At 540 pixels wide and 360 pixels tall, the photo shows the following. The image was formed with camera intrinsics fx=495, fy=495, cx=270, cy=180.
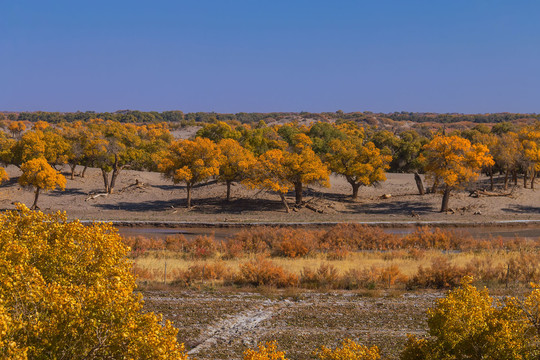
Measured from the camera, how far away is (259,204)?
174ft

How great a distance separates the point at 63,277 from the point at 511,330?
834 cm

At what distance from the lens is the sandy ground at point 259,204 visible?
151 feet

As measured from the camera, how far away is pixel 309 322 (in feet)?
58.7

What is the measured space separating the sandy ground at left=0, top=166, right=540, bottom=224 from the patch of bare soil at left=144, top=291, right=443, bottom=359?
74.4 feet

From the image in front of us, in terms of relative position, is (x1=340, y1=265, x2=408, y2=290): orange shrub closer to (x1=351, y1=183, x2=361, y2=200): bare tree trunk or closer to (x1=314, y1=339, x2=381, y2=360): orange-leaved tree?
(x1=314, y1=339, x2=381, y2=360): orange-leaved tree

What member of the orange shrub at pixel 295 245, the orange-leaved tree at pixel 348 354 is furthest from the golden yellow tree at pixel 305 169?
the orange-leaved tree at pixel 348 354

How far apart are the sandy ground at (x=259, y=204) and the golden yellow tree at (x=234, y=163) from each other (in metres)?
2.09

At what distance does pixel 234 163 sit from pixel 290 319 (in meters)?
33.0

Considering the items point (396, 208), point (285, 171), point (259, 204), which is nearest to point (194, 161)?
point (259, 204)

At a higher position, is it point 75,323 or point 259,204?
point 75,323

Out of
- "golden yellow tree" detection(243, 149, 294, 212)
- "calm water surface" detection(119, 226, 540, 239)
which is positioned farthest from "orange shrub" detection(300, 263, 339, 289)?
"golden yellow tree" detection(243, 149, 294, 212)

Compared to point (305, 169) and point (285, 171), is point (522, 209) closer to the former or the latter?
point (305, 169)

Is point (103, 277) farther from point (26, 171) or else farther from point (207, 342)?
point (26, 171)

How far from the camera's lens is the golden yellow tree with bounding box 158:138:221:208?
48.4m
